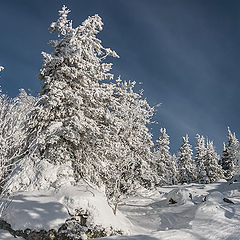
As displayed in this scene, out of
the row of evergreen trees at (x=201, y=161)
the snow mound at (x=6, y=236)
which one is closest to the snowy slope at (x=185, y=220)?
the snow mound at (x=6, y=236)

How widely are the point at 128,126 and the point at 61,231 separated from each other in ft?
20.2

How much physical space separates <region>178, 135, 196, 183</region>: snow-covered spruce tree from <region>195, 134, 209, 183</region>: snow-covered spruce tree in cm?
151

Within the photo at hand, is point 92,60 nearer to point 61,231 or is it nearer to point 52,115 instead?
point 52,115

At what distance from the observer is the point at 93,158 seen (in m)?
11.6

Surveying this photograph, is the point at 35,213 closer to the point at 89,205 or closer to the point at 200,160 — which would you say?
the point at 89,205

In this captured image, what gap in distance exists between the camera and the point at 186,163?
4397cm

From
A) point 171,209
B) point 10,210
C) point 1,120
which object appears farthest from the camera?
point 171,209

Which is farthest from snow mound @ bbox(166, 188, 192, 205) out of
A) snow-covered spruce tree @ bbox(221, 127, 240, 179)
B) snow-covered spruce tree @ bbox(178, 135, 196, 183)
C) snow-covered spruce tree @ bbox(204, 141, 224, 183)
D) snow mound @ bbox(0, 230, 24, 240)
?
snow-covered spruce tree @ bbox(221, 127, 240, 179)

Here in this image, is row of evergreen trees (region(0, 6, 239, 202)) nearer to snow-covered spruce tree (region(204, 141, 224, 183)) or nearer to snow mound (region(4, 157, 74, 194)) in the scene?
snow mound (region(4, 157, 74, 194))

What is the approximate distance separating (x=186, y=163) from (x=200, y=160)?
125 inches

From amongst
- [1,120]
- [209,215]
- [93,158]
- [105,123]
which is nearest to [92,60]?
[105,123]

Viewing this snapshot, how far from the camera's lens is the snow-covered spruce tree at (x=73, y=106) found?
1030 cm

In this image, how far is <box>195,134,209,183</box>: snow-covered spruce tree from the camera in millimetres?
39659

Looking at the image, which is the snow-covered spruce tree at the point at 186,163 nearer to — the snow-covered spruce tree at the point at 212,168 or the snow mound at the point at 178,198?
the snow-covered spruce tree at the point at 212,168
